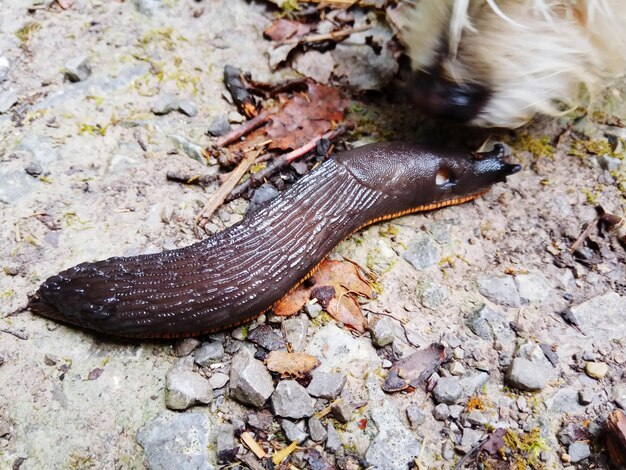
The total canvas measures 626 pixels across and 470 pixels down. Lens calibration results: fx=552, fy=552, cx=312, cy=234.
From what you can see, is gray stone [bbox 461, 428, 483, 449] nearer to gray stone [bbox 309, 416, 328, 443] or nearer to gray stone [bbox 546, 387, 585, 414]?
gray stone [bbox 546, 387, 585, 414]

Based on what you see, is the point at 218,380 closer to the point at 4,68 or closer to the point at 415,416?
→ the point at 415,416

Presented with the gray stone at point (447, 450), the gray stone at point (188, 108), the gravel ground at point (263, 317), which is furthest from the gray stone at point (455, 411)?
the gray stone at point (188, 108)

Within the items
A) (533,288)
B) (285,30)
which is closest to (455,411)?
(533,288)

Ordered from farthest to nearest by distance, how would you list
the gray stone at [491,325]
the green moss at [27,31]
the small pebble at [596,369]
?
the green moss at [27,31] → the gray stone at [491,325] → the small pebble at [596,369]

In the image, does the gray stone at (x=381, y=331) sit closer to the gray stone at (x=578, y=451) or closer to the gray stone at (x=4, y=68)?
the gray stone at (x=578, y=451)

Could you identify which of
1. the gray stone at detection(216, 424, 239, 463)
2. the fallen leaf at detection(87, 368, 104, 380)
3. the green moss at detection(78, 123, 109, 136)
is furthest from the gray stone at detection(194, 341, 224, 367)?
the green moss at detection(78, 123, 109, 136)
